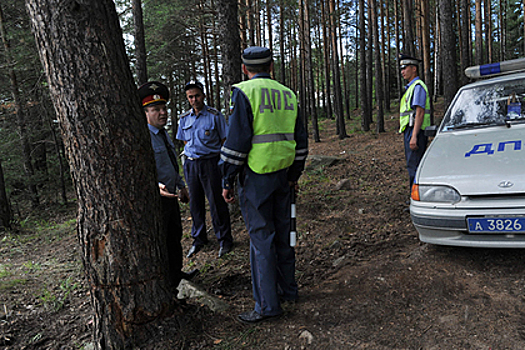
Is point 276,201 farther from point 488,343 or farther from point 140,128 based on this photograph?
point 488,343

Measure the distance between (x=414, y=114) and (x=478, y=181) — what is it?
89.8 inches

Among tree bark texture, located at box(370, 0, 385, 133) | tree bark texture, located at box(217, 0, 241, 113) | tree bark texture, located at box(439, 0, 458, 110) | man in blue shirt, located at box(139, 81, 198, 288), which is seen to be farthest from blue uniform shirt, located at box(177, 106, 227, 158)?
tree bark texture, located at box(370, 0, 385, 133)

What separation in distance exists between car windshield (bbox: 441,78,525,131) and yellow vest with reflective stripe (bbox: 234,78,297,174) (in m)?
2.47

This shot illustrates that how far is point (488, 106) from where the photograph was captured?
4.03 meters

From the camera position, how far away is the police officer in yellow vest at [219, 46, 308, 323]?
2.59 m

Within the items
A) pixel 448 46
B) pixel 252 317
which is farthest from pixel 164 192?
pixel 448 46

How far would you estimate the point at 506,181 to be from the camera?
276 centimetres

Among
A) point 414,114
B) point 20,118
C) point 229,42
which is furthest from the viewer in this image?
point 20,118

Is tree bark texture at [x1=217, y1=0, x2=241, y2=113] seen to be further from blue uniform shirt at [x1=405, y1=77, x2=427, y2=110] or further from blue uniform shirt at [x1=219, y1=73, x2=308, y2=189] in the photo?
blue uniform shirt at [x1=219, y1=73, x2=308, y2=189]

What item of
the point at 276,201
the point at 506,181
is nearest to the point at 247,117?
the point at 276,201

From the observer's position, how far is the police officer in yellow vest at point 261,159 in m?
2.59

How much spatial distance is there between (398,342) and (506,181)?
5.25 ft

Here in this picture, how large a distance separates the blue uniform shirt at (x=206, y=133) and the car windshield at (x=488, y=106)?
9.38 feet

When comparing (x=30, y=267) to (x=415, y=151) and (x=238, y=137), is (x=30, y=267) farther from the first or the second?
(x=415, y=151)
